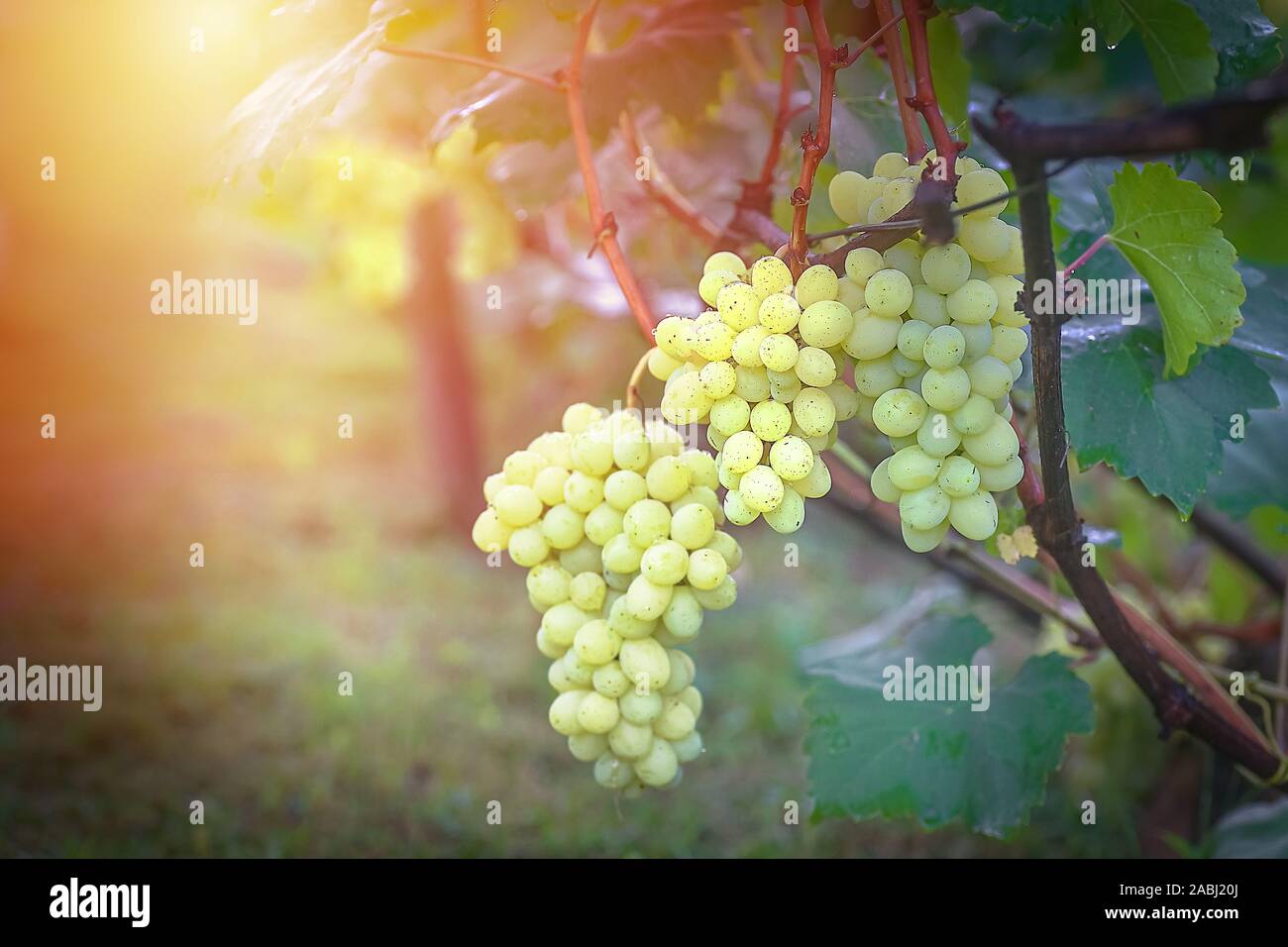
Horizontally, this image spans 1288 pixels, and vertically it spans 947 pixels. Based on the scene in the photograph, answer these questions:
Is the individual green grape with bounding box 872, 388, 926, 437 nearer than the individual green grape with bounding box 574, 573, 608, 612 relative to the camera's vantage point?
Yes

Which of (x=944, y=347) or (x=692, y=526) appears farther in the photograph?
(x=692, y=526)

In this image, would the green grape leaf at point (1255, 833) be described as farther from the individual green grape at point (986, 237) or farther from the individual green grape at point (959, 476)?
the individual green grape at point (986, 237)

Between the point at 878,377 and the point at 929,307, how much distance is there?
0.25 feet

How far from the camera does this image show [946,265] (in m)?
0.83

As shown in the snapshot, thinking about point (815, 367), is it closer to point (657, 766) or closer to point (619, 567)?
point (619, 567)

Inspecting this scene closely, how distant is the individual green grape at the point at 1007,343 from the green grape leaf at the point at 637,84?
0.62 meters

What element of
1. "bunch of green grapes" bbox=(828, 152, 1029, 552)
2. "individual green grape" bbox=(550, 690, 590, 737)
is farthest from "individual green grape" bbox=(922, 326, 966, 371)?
"individual green grape" bbox=(550, 690, 590, 737)

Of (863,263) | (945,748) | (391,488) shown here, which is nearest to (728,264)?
(863,263)

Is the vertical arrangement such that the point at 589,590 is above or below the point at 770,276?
below

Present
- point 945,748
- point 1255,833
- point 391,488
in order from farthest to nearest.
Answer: point 391,488
point 1255,833
point 945,748

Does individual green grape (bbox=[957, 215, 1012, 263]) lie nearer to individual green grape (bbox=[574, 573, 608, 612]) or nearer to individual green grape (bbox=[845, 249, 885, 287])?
individual green grape (bbox=[845, 249, 885, 287])

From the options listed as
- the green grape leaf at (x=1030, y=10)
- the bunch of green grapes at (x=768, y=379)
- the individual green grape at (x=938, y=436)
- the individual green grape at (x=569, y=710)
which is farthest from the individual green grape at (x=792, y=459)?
the green grape leaf at (x=1030, y=10)

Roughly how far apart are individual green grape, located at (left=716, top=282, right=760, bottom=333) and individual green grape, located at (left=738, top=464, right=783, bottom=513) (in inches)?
5.2

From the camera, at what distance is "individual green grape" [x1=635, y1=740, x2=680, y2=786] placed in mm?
1010
